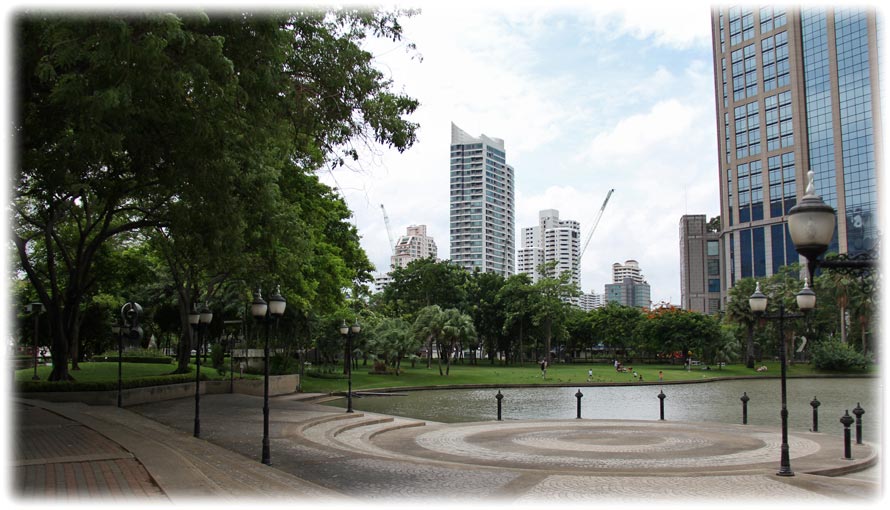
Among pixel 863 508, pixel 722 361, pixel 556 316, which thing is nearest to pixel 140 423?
pixel 863 508

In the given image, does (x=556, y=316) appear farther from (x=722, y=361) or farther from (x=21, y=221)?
(x=21, y=221)

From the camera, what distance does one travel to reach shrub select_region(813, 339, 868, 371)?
65.8 metres

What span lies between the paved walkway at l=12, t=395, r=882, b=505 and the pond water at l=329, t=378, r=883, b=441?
5.49m

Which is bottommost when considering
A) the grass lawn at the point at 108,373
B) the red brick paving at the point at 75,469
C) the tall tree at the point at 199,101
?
the grass lawn at the point at 108,373

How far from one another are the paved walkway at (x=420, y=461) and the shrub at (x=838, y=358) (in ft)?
171

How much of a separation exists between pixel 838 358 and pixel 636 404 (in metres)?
41.7

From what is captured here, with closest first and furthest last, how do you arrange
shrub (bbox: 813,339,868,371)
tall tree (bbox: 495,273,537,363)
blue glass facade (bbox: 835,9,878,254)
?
shrub (bbox: 813,339,868,371) < tall tree (bbox: 495,273,537,363) < blue glass facade (bbox: 835,9,878,254)

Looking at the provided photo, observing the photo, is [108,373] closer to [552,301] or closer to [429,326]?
[429,326]

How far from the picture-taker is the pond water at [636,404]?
28016mm

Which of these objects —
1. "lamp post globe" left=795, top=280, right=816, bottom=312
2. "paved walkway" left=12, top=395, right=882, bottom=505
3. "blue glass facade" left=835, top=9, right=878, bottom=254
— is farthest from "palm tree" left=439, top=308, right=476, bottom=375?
"blue glass facade" left=835, top=9, right=878, bottom=254

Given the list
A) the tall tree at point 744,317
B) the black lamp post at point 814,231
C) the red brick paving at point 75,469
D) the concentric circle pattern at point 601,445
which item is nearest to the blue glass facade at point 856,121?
the tall tree at point 744,317

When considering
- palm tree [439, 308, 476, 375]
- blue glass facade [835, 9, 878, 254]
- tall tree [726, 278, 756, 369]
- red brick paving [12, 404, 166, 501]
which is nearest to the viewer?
red brick paving [12, 404, 166, 501]

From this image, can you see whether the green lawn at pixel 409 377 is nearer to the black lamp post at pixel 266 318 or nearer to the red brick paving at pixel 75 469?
the red brick paving at pixel 75 469

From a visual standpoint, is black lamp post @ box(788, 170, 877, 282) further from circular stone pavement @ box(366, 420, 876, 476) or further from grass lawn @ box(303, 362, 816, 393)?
grass lawn @ box(303, 362, 816, 393)
